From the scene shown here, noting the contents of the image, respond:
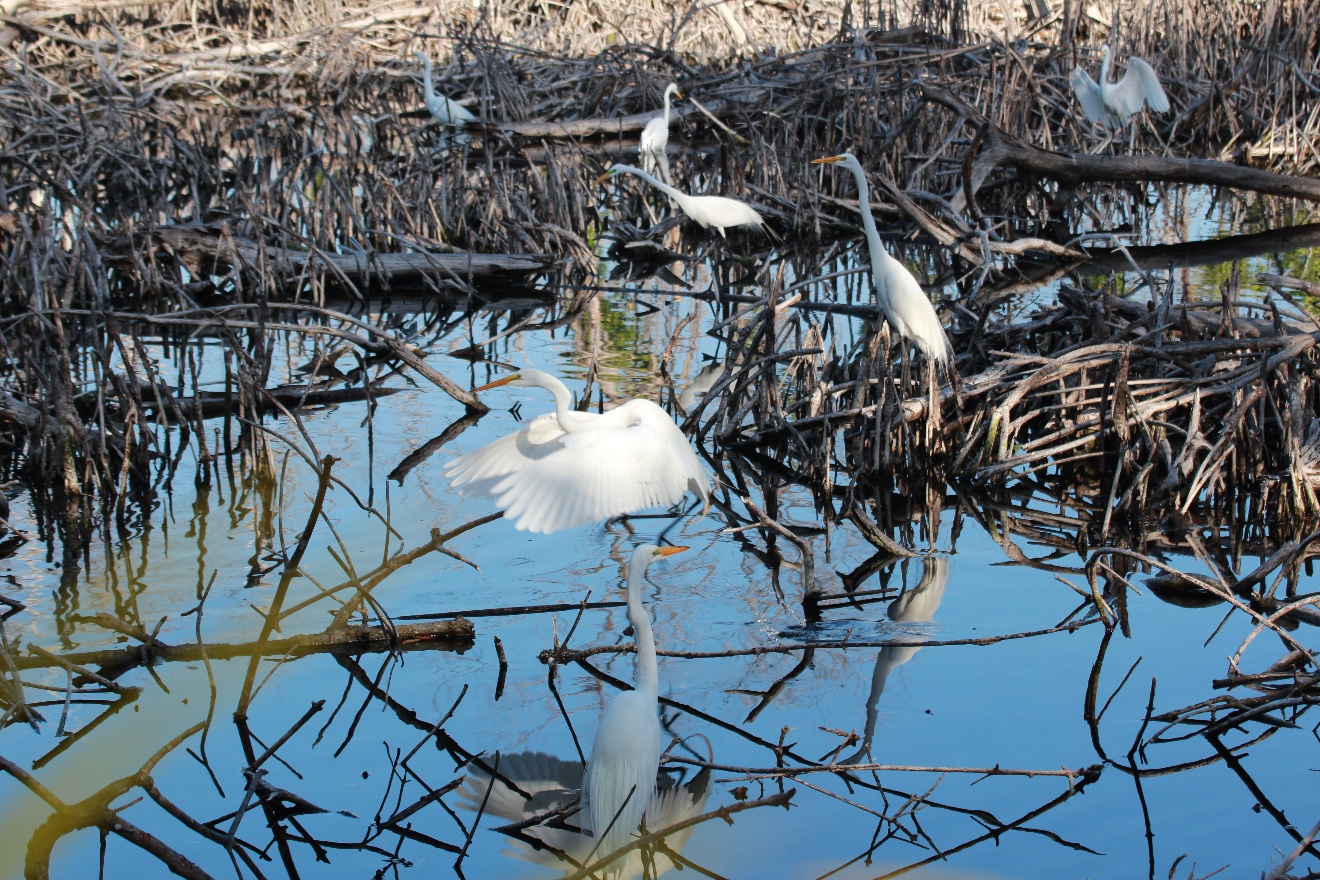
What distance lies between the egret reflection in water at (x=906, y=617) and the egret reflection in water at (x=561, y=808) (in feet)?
1.37

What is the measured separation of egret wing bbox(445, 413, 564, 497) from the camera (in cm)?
360

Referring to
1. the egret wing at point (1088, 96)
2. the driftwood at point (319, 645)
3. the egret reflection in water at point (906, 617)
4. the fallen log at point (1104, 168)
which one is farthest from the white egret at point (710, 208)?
the driftwood at point (319, 645)

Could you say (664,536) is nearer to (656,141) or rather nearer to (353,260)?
(353,260)

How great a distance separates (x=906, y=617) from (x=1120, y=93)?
293 inches

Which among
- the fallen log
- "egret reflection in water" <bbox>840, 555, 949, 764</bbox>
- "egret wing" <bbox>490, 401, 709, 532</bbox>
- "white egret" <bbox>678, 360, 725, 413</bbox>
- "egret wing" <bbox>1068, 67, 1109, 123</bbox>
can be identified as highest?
"egret wing" <bbox>1068, 67, 1109, 123</bbox>

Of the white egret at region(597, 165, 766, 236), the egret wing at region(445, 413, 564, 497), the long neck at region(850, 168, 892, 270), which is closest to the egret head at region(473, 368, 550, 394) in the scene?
the egret wing at region(445, 413, 564, 497)

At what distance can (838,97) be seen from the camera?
1055 cm

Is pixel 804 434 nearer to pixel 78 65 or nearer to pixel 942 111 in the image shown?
pixel 942 111

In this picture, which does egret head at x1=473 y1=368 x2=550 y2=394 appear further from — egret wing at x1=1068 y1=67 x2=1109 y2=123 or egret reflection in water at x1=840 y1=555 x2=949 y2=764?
egret wing at x1=1068 y1=67 x2=1109 y2=123

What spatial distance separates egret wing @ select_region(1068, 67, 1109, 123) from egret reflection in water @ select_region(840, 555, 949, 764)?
6963 millimetres

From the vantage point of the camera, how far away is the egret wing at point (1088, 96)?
9977mm

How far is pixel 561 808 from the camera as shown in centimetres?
251

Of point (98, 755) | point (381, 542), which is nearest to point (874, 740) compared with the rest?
point (381, 542)

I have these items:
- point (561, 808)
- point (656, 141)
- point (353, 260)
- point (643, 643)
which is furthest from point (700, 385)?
point (656, 141)
